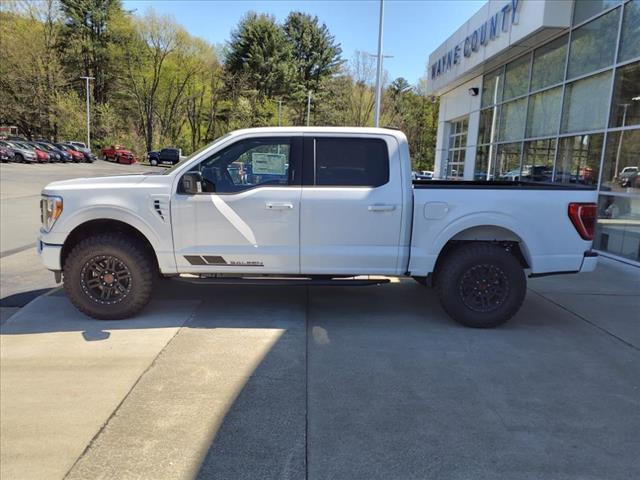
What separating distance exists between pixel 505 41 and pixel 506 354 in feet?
36.2

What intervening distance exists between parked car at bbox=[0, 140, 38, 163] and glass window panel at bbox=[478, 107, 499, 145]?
118 ft

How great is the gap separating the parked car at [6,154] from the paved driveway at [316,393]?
127ft

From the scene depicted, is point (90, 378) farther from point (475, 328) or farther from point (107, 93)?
point (107, 93)

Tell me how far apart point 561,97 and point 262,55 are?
176ft

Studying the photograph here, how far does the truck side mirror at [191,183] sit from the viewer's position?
5.01 m

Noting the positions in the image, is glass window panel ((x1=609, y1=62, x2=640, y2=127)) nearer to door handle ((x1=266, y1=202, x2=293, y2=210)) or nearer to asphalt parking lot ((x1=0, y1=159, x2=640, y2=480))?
asphalt parking lot ((x1=0, y1=159, x2=640, y2=480))

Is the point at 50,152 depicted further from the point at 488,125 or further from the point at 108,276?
the point at 108,276

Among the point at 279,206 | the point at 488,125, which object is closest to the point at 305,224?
the point at 279,206

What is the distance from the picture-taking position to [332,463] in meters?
2.89

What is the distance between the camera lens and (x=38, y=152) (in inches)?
1649

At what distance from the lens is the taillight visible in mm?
5133

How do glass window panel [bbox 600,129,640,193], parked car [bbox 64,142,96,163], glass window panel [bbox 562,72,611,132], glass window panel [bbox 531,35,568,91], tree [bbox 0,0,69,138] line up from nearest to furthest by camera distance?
1. glass window panel [bbox 600,129,640,193]
2. glass window panel [bbox 562,72,611,132]
3. glass window panel [bbox 531,35,568,91]
4. parked car [bbox 64,142,96,163]
5. tree [bbox 0,0,69,138]

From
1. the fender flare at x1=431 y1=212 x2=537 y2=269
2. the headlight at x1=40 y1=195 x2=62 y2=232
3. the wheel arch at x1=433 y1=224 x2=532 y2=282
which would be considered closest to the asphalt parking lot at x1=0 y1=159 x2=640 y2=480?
the wheel arch at x1=433 y1=224 x2=532 y2=282

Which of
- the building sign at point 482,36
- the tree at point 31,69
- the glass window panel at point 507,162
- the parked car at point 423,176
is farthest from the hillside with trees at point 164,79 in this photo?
the glass window panel at point 507,162
